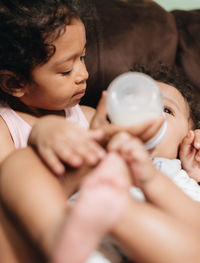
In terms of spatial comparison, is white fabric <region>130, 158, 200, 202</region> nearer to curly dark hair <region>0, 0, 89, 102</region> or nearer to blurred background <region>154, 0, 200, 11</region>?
curly dark hair <region>0, 0, 89, 102</region>

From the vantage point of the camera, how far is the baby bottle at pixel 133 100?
70 cm

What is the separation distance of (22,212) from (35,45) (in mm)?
504

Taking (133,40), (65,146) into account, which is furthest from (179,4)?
(65,146)

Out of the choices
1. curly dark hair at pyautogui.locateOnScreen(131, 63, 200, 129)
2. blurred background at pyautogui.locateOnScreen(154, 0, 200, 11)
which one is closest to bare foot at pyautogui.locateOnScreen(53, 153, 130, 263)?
curly dark hair at pyautogui.locateOnScreen(131, 63, 200, 129)

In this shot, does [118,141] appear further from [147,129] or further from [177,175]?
[177,175]

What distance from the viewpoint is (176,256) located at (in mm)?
548

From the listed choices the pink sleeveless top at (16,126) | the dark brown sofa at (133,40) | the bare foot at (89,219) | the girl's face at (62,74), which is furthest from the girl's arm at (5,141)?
the bare foot at (89,219)

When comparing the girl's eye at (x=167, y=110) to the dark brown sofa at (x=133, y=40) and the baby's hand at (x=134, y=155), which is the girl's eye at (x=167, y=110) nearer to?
the dark brown sofa at (x=133, y=40)

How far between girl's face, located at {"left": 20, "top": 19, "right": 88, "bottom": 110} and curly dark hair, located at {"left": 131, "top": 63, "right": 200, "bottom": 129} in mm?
366

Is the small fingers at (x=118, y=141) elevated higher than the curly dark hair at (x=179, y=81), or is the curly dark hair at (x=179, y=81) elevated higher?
the small fingers at (x=118, y=141)

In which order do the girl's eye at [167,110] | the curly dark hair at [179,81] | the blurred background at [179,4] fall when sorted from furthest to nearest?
the blurred background at [179,4]
the curly dark hair at [179,81]
the girl's eye at [167,110]

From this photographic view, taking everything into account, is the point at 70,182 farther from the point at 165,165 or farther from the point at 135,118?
the point at 165,165

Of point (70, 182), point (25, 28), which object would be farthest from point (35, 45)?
point (70, 182)

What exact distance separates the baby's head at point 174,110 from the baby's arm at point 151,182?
0.29 m
